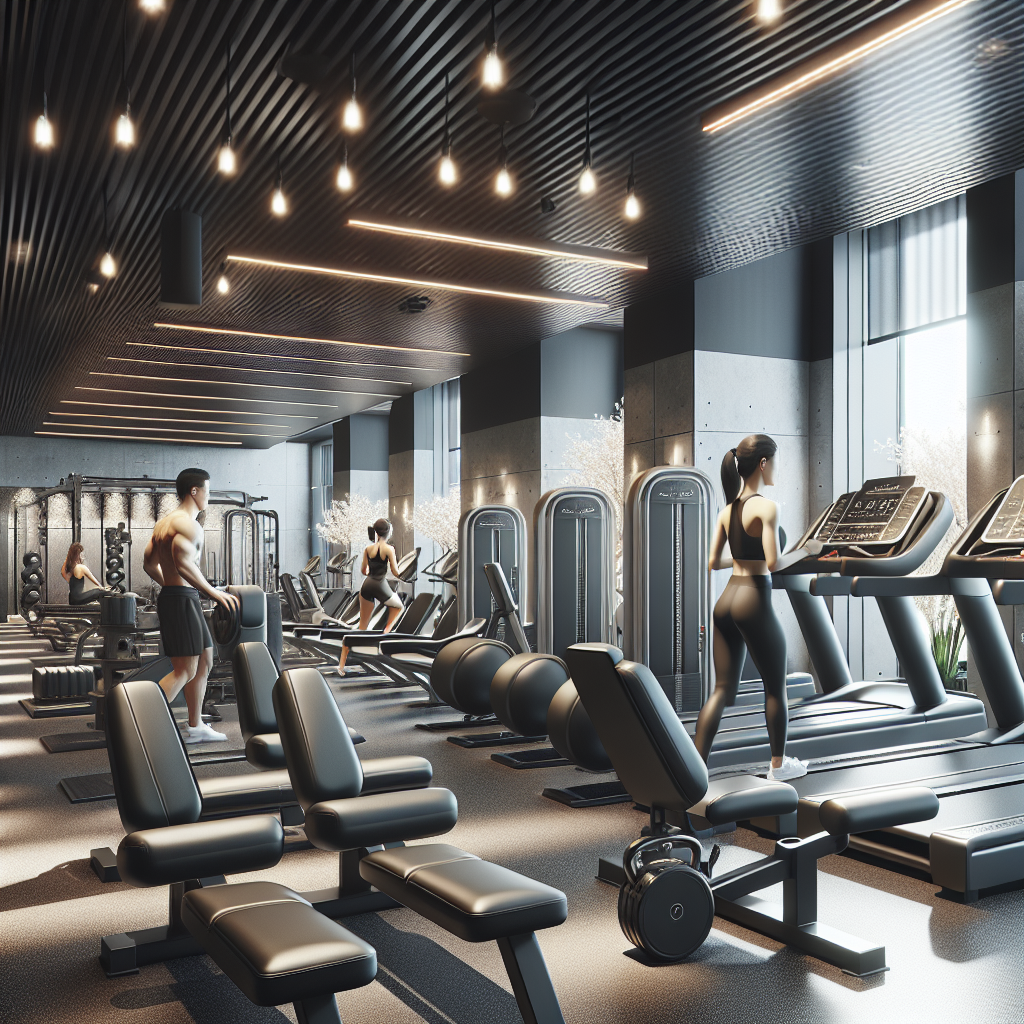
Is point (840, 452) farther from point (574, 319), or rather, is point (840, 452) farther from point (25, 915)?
point (25, 915)

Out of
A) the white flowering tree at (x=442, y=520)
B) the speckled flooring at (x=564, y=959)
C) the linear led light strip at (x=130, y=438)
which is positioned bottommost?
the speckled flooring at (x=564, y=959)

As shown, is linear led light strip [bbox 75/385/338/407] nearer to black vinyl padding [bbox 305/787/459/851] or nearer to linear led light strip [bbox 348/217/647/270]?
linear led light strip [bbox 348/217/647/270]

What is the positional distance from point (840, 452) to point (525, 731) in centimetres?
544

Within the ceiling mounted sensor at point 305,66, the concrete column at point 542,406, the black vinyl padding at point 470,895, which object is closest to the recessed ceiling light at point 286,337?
the concrete column at point 542,406

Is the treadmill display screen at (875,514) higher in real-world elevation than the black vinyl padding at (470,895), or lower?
higher

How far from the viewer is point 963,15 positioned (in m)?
4.34

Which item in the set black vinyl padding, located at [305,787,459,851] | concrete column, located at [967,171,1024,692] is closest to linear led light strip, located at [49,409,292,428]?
concrete column, located at [967,171,1024,692]

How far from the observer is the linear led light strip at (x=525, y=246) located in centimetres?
711

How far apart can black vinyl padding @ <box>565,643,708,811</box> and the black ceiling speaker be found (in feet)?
16.2

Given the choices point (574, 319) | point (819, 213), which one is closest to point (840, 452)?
point (819, 213)

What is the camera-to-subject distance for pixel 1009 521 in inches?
159

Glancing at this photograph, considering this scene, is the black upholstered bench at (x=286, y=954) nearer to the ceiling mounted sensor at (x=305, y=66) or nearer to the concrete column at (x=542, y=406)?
the ceiling mounted sensor at (x=305, y=66)

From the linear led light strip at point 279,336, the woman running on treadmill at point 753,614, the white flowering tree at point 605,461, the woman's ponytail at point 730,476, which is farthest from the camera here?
the white flowering tree at point 605,461

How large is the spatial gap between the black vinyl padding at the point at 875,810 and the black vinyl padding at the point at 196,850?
1.54 m
